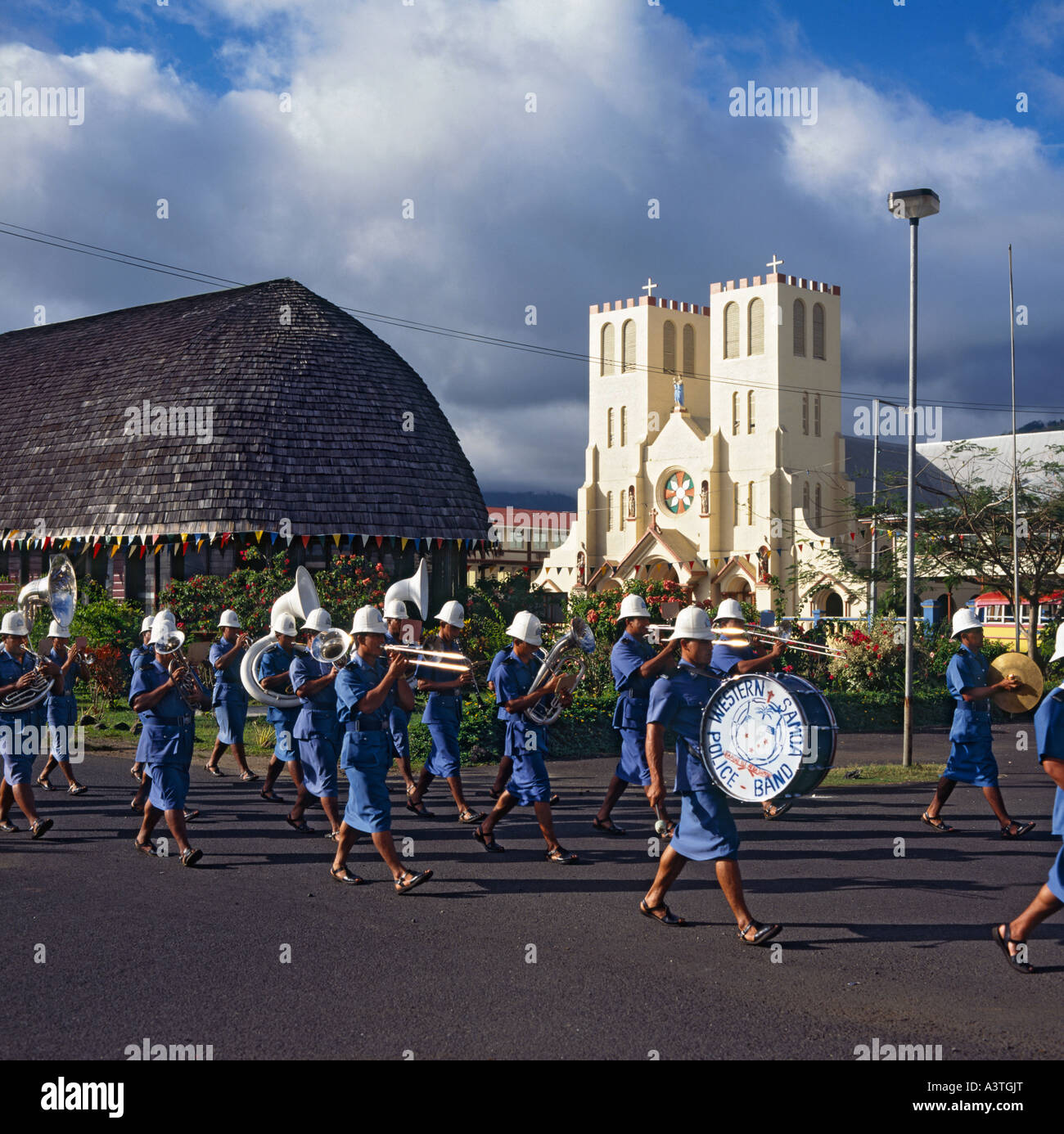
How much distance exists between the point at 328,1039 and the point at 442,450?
73.5ft

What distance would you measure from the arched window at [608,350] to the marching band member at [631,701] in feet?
198

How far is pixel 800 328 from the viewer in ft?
205

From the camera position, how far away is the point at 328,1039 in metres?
5.68

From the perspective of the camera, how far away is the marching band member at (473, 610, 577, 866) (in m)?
9.93

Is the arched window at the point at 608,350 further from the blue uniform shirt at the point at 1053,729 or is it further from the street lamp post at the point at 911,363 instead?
the blue uniform shirt at the point at 1053,729

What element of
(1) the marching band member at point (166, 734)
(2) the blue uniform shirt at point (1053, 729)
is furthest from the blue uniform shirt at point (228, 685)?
(2) the blue uniform shirt at point (1053, 729)

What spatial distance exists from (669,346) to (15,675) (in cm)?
6236

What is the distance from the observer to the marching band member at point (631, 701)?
11.4 metres

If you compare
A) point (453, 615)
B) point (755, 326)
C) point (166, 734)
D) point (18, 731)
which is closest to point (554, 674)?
point (453, 615)

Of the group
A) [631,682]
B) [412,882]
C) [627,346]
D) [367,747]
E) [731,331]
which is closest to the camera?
[412,882]

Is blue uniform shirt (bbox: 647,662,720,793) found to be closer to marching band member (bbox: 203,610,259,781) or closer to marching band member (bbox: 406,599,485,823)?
marching band member (bbox: 406,599,485,823)

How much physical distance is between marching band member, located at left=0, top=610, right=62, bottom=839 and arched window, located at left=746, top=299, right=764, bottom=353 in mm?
55098

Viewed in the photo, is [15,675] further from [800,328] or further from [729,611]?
[800,328]
